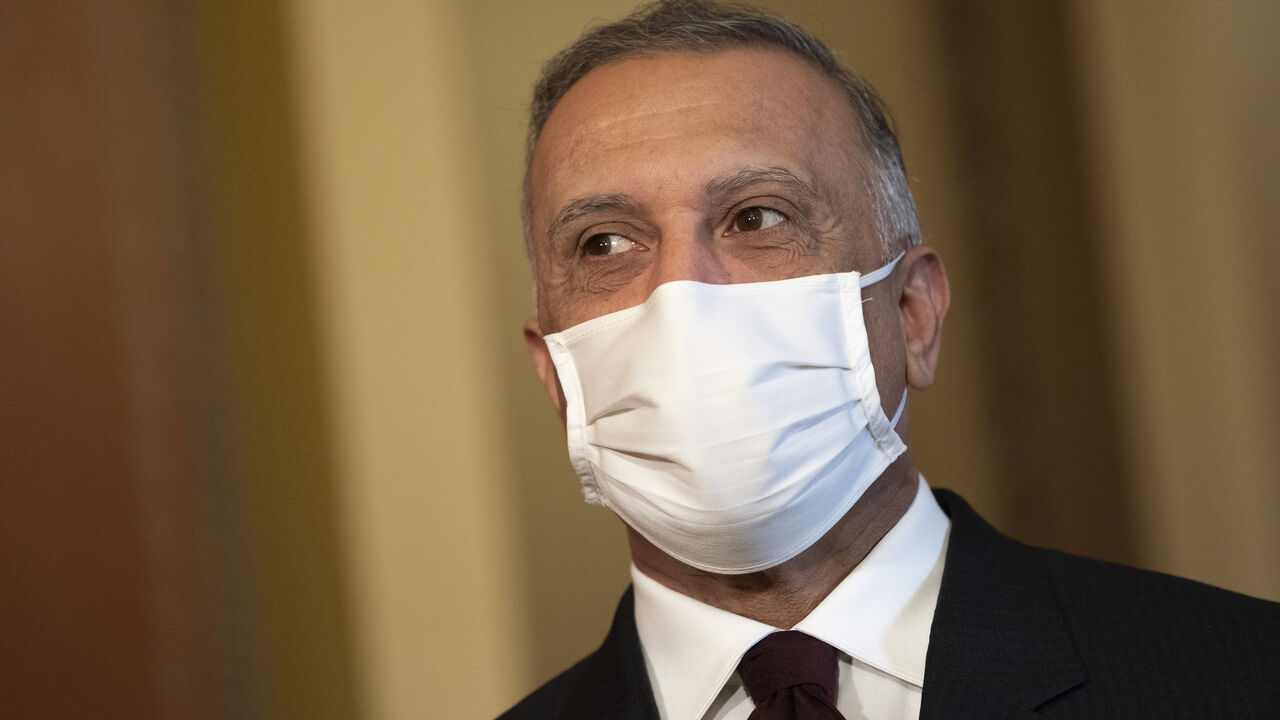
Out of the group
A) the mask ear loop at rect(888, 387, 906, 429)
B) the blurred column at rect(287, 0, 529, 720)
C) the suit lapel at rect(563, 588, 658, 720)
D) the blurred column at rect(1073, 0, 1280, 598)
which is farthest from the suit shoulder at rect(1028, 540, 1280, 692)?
the blurred column at rect(287, 0, 529, 720)

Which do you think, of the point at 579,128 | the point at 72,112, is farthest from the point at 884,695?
the point at 72,112

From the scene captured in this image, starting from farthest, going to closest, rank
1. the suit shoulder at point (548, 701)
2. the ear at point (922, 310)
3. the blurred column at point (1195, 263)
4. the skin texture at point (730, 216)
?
1. the blurred column at point (1195, 263)
2. the suit shoulder at point (548, 701)
3. the ear at point (922, 310)
4. the skin texture at point (730, 216)

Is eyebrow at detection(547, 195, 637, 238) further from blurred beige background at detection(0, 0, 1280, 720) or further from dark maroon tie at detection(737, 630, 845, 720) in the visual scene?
blurred beige background at detection(0, 0, 1280, 720)

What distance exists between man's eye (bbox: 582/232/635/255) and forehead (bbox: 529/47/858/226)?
75 millimetres

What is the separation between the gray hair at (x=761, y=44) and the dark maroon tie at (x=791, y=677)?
0.68 metres

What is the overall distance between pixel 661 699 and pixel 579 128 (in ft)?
3.19

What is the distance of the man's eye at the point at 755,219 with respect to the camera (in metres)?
1.97

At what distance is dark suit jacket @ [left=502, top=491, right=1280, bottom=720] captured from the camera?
173 cm

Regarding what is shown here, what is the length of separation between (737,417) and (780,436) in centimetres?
7

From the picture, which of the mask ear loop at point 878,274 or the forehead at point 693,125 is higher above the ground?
the forehead at point 693,125

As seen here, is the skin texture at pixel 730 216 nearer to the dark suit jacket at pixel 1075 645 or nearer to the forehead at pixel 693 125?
the forehead at pixel 693 125

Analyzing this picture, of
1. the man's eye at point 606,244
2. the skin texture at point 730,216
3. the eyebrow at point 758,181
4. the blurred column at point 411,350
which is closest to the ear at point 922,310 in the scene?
the skin texture at point 730,216

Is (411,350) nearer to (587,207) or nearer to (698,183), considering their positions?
(587,207)

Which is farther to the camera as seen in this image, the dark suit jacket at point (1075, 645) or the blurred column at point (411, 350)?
the blurred column at point (411, 350)
